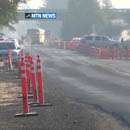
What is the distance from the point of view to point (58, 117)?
9.88 meters

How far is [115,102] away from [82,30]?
8669 centimetres

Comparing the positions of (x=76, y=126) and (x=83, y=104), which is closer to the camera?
(x=76, y=126)

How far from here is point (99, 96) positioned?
13.6m

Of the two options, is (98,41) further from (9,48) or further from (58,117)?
(58,117)

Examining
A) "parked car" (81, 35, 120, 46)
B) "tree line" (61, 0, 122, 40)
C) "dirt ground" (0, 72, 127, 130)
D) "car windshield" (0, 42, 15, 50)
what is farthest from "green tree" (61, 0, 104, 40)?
"dirt ground" (0, 72, 127, 130)

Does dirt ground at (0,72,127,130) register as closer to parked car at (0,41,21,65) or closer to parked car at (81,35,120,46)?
parked car at (0,41,21,65)

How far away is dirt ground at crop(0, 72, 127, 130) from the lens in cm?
886

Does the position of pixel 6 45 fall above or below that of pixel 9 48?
above

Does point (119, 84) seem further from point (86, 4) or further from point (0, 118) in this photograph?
point (86, 4)

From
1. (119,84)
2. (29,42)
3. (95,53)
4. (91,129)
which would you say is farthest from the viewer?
(29,42)

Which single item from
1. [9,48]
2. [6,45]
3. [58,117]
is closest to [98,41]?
[6,45]

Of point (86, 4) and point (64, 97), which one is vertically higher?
point (86, 4)

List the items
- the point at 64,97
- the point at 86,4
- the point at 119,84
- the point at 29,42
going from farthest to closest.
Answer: the point at 86,4 < the point at 29,42 < the point at 119,84 < the point at 64,97

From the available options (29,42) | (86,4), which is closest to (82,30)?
(86,4)
